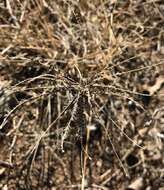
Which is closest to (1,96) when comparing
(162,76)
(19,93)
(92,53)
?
(19,93)

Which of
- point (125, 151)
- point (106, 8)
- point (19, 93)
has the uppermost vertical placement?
point (106, 8)

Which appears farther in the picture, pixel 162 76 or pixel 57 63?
pixel 162 76

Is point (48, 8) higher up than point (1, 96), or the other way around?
point (48, 8)

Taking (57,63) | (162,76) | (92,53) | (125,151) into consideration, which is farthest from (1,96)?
(162,76)

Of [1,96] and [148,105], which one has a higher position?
[1,96]

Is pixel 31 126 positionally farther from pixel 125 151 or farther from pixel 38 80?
pixel 125 151

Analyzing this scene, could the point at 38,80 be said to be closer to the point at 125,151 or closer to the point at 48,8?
the point at 48,8
